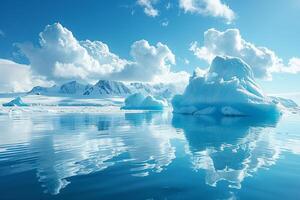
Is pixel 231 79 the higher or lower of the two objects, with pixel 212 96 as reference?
higher

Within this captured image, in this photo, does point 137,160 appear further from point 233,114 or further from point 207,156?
point 233,114

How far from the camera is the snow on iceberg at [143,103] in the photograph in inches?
4333

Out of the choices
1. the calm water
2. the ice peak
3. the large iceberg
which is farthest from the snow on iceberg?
the calm water

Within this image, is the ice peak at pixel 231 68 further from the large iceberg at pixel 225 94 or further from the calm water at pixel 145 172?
the calm water at pixel 145 172

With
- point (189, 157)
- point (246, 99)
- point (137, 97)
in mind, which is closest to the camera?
point (189, 157)

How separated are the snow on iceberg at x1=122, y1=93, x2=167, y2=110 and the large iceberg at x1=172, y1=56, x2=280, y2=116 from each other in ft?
119

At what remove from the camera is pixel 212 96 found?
2418 inches

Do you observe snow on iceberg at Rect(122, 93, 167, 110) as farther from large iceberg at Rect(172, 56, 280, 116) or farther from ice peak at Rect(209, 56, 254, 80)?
ice peak at Rect(209, 56, 254, 80)

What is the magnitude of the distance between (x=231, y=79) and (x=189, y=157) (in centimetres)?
5369

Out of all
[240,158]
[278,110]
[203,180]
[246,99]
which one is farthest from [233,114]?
[203,180]

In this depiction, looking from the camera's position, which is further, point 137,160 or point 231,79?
point 231,79

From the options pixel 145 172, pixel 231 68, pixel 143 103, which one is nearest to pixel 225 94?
pixel 231 68

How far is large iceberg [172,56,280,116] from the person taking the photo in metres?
56.0

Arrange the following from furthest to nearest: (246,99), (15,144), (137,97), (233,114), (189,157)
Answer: (137,97) < (233,114) < (246,99) < (15,144) < (189,157)
